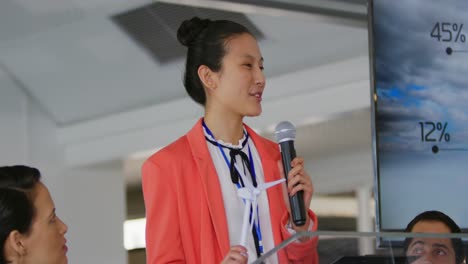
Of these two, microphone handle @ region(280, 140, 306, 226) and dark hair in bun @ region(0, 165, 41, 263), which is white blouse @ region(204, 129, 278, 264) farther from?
dark hair in bun @ region(0, 165, 41, 263)

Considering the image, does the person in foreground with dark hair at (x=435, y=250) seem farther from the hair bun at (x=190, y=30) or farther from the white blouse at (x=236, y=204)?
the hair bun at (x=190, y=30)

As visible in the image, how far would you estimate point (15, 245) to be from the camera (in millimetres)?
2338

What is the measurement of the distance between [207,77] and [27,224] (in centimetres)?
70

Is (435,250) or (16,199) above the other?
(16,199)

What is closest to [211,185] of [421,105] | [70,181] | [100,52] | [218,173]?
[218,173]

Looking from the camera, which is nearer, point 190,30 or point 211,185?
point 211,185

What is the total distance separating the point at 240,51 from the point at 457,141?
76 cm

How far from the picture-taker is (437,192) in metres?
2.97

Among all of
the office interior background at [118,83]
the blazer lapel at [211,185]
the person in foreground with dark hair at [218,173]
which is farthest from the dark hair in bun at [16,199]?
the office interior background at [118,83]

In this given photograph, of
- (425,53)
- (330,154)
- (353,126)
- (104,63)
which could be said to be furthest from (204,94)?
(330,154)

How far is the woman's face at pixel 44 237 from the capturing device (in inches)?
93.2

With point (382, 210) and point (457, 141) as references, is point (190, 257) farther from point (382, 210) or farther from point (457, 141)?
point (457, 141)

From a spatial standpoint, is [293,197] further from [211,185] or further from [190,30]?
[190,30]

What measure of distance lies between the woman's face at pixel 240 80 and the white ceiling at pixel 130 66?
2661 mm
